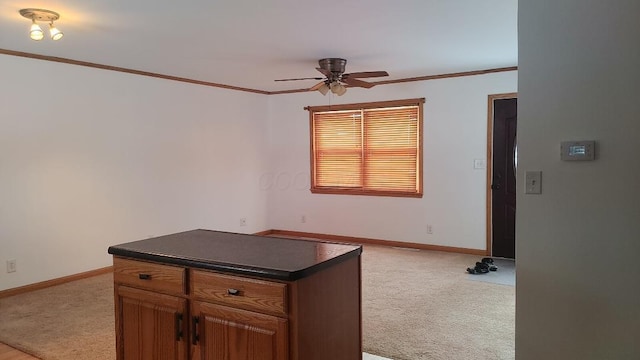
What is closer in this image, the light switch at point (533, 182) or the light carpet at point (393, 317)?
the light switch at point (533, 182)

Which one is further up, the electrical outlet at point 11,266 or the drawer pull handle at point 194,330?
the drawer pull handle at point 194,330

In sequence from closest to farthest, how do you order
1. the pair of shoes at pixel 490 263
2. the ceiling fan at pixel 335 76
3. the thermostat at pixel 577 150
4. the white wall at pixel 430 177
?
the thermostat at pixel 577 150
the ceiling fan at pixel 335 76
the pair of shoes at pixel 490 263
the white wall at pixel 430 177

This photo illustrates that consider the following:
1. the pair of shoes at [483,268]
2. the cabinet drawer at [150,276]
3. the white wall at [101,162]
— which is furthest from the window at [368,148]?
the cabinet drawer at [150,276]

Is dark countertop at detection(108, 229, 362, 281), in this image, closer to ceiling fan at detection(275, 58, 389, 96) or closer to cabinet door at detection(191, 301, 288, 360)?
cabinet door at detection(191, 301, 288, 360)

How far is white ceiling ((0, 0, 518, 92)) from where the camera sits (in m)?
3.18

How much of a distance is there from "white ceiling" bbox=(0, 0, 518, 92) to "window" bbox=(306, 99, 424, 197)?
0.98 meters

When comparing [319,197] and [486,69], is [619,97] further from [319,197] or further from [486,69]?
[319,197]

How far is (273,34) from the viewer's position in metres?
3.88

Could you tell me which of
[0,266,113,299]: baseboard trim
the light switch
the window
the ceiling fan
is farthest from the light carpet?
the ceiling fan

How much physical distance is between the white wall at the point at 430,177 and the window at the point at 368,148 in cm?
11

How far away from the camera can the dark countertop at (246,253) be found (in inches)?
73.6

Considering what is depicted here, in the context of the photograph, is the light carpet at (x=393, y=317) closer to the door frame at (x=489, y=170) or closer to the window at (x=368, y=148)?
the door frame at (x=489, y=170)

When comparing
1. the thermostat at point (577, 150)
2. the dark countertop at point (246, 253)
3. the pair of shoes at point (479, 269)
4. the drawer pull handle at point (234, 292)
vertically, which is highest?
the thermostat at point (577, 150)

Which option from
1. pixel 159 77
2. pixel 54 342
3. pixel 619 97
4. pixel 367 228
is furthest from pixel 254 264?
pixel 367 228
